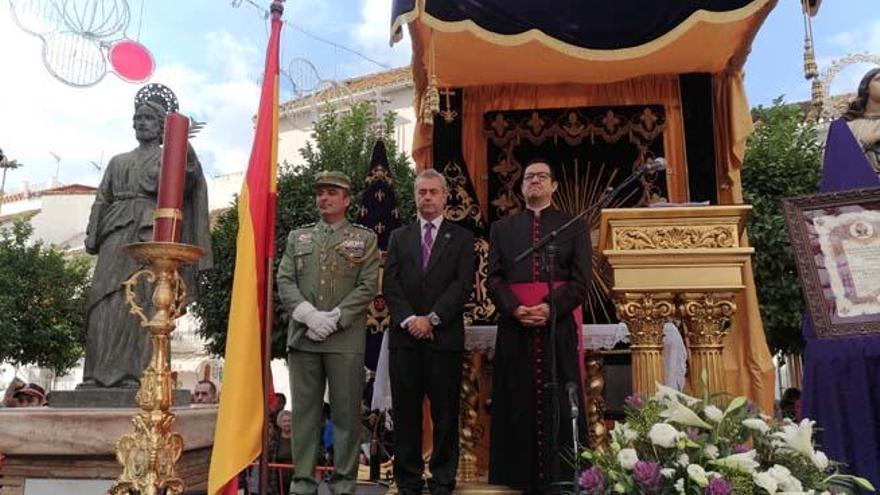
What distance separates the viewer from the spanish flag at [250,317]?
340cm

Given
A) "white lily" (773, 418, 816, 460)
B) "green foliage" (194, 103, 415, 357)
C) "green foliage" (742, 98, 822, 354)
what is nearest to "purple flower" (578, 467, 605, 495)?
"white lily" (773, 418, 816, 460)

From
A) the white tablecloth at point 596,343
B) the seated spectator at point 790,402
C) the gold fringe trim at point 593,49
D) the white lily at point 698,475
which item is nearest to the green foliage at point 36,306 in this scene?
the white tablecloth at point 596,343

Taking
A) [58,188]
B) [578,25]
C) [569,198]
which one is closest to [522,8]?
[578,25]

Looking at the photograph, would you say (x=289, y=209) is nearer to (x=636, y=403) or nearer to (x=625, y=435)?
(x=636, y=403)

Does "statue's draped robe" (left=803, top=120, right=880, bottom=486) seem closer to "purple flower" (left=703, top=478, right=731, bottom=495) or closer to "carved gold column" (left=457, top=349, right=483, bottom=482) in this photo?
"carved gold column" (left=457, top=349, right=483, bottom=482)

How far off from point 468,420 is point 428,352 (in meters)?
1.29

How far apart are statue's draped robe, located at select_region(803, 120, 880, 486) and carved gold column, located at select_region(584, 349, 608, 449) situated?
131 centimetres

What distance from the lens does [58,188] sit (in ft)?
132

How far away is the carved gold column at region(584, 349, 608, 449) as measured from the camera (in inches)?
195

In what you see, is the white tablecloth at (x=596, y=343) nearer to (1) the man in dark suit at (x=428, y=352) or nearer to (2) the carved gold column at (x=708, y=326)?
(2) the carved gold column at (x=708, y=326)

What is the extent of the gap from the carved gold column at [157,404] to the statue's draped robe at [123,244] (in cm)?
222

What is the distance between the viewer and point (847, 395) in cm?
416

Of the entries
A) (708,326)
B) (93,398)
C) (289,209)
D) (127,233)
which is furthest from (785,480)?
(289,209)

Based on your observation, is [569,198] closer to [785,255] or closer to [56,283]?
[785,255]
